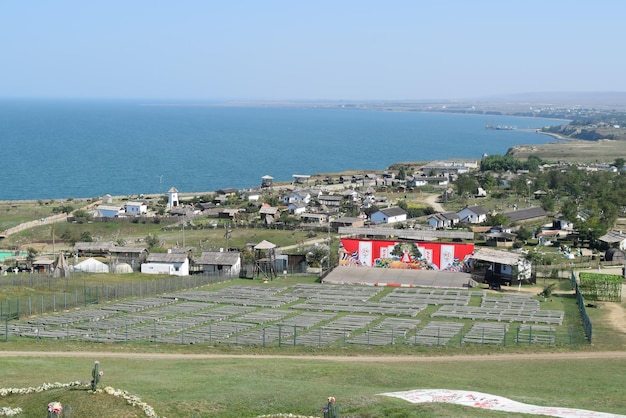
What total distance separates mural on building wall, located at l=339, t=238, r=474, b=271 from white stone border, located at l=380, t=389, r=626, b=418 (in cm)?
3351

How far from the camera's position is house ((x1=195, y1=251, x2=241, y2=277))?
55438 millimetres

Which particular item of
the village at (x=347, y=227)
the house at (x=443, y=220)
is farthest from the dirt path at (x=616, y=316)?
the house at (x=443, y=220)

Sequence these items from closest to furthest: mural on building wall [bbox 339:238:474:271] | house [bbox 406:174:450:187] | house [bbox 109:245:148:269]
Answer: mural on building wall [bbox 339:238:474:271] → house [bbox 109:245:148:269] → house [bbox 406:174:450:187]

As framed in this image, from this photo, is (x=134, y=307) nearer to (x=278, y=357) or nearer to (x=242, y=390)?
(x=278, y=357)

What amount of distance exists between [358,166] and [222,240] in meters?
95.7

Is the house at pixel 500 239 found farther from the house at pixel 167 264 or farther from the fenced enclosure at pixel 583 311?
the house at pixel 167 264

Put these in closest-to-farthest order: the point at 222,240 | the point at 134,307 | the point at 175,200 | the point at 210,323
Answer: the point at 210,323 → the point at 134,307 → the point at 222,240 → the point at 175,200

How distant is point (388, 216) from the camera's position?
7831cm

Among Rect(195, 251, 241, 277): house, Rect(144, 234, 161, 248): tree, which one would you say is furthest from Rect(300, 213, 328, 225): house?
Rect(195, 251, 241, 277): house

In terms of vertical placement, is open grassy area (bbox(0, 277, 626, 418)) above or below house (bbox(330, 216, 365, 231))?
above

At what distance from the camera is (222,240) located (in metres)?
69.0

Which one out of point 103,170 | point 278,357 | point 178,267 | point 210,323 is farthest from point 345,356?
point 103,170

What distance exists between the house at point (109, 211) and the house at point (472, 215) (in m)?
36.4

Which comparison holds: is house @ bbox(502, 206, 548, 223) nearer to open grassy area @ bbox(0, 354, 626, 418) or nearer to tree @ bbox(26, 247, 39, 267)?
tree @ bbox(26, 247, 39, 267)
